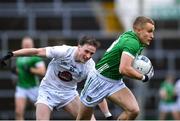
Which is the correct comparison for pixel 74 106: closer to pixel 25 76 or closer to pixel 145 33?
pixel 145 33

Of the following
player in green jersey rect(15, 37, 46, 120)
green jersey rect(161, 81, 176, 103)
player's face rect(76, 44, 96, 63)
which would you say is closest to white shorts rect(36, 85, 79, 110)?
player's face rect(76, 44, 96, 63)

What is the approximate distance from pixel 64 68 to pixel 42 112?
0.73 meters

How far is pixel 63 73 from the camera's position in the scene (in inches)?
495

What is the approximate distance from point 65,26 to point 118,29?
91.5 inches

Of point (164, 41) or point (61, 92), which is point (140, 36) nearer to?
point (61, 92)

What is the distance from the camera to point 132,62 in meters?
11.6

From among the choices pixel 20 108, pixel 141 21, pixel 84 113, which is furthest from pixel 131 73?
pixel 20 108

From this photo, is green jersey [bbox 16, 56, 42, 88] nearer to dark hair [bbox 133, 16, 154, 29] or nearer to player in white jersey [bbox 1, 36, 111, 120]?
player in white jersey [bbox 1, 36, 111, 120]

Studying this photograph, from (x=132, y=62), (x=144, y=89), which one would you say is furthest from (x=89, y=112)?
(x=144, y=89)

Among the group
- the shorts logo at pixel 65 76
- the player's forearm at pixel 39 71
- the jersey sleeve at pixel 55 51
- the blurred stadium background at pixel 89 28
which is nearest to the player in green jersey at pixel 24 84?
the player's forearm at pixel 39 71

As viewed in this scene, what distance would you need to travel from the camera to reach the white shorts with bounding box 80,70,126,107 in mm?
12164

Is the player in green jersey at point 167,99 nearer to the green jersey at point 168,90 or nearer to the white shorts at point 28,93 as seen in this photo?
the green jersey at point 168,90

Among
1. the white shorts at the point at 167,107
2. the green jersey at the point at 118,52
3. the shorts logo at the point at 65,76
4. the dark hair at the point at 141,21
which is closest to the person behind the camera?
the green jersey at the point at 118,52

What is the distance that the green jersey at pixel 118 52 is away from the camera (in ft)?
38.1
